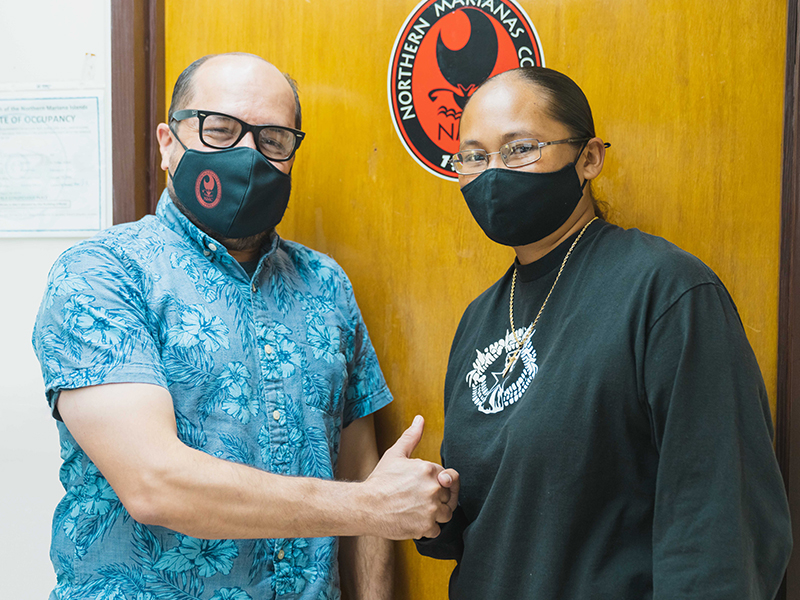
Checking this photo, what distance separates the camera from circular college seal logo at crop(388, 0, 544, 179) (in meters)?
1.36

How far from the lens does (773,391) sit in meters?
1.28

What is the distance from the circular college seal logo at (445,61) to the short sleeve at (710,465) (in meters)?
0.73

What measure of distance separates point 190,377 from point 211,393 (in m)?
0.05

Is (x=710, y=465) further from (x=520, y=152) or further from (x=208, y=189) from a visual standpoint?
(x=208, y=189)

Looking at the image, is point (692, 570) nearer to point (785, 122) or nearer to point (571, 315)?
point (571, 315)

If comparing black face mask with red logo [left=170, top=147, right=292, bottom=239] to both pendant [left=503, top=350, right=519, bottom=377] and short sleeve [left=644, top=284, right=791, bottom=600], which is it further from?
short sleeve [left=644, top=284, right=791, bottom=600]

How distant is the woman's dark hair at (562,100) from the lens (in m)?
1.06

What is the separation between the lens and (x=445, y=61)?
1.39 metres

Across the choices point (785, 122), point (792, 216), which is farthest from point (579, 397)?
point (785, 122)

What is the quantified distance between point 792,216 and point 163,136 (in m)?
1.28

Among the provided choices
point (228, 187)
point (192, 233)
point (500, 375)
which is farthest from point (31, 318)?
point (500, 375)

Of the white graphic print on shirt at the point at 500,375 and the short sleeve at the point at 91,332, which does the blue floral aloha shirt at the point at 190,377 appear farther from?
the white graphic print on shirt at the point at 500,375

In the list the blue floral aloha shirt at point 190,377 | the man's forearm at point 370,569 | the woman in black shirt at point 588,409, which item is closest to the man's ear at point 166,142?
the blue floral aloha shirt at point 190,377

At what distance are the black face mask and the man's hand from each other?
453mm
